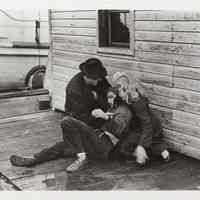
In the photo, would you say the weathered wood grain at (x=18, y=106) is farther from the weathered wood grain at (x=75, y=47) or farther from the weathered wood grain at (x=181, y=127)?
the weathered wood grain at (x=181, y=127)

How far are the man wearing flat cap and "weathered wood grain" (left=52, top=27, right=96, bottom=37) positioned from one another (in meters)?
1.32

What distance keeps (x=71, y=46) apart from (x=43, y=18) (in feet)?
8.85

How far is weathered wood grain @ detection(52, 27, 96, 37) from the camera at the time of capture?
19.8 ft

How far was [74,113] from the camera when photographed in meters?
4.71

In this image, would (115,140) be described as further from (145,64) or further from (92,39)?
(92,39)

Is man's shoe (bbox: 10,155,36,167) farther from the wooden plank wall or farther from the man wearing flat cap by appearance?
the wooden plank wall

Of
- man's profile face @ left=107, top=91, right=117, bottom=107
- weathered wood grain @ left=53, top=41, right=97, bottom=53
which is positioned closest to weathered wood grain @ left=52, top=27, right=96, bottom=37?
weathered wood grain @ left=53, top=41, right=97, bottom=53

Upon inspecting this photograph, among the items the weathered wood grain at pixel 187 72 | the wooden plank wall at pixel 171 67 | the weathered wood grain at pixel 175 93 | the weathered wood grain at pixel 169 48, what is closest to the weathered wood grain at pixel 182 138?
the wooden plank wall at pixel 171 67

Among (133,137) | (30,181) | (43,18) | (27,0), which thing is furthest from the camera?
(43,18)

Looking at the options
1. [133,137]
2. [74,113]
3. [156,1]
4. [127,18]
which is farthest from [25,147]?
[156,1]

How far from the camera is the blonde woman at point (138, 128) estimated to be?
4570 mm

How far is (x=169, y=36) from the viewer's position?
15.4 ft

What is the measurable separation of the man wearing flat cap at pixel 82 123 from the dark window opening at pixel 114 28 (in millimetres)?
848

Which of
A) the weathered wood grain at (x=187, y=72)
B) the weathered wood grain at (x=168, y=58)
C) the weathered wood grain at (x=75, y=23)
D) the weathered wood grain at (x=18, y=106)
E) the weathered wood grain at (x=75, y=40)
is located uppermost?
the weathered wood grain at (x=75, y=23)
